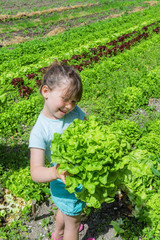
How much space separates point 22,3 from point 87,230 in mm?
29837

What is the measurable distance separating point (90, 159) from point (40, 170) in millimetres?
537

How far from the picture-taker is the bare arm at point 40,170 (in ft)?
6.02

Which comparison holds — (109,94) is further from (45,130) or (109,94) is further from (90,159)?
(90,159)

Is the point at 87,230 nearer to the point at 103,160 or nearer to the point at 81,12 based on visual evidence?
the point at 103,160

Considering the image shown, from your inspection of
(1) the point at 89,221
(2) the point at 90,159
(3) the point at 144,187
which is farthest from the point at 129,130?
(2) the point at 90,159

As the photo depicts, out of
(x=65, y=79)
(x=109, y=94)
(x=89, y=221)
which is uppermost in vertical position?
(x=65, y=79)

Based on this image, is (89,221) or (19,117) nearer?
(89,221)

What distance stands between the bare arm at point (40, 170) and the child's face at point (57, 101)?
397 millimetres

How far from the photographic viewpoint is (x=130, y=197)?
3.36 meters

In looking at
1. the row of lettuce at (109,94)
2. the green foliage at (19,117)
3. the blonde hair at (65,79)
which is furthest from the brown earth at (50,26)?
the blonde hair at (65,79)

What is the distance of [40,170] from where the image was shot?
193cm

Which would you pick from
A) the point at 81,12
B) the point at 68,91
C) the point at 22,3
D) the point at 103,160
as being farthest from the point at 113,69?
the point at 22,3

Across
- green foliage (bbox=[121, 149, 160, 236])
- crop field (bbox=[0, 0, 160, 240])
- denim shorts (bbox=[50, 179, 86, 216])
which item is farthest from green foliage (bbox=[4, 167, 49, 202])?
green foliage (bbox=[121, 149, 160, 236])

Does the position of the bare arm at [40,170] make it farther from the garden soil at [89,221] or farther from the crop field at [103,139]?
the garden soil at [89,221]
